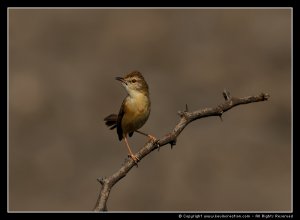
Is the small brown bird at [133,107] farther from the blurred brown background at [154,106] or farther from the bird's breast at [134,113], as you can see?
the blurred brown background at [154,106]

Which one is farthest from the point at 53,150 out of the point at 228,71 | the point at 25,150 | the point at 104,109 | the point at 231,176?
the point at 228,71

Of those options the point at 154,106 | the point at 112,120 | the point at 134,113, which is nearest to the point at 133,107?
the point at 134,113

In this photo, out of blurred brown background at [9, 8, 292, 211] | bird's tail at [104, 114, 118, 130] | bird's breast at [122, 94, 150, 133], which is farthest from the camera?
blurred brown background at [9, 8, 292, 211]

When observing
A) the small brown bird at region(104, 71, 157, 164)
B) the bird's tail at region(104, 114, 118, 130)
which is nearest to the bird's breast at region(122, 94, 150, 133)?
the small brown bird at region(104, 71, 157, 164)

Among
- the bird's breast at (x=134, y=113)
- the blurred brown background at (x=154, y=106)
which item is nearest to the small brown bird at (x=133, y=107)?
the bird's breast at (x=134, y=113)

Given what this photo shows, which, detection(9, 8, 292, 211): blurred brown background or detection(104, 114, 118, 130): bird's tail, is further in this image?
detection(9, 8, 292, 211): blurred brown background

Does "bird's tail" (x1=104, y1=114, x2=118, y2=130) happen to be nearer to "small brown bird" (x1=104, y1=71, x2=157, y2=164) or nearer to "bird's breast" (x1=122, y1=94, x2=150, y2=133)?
"small brown bird" (x1=104, y1=71, x2=157, y2=164)

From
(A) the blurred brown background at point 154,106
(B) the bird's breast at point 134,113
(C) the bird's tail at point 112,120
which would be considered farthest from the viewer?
(A) the blurred brown background at point 154,106
